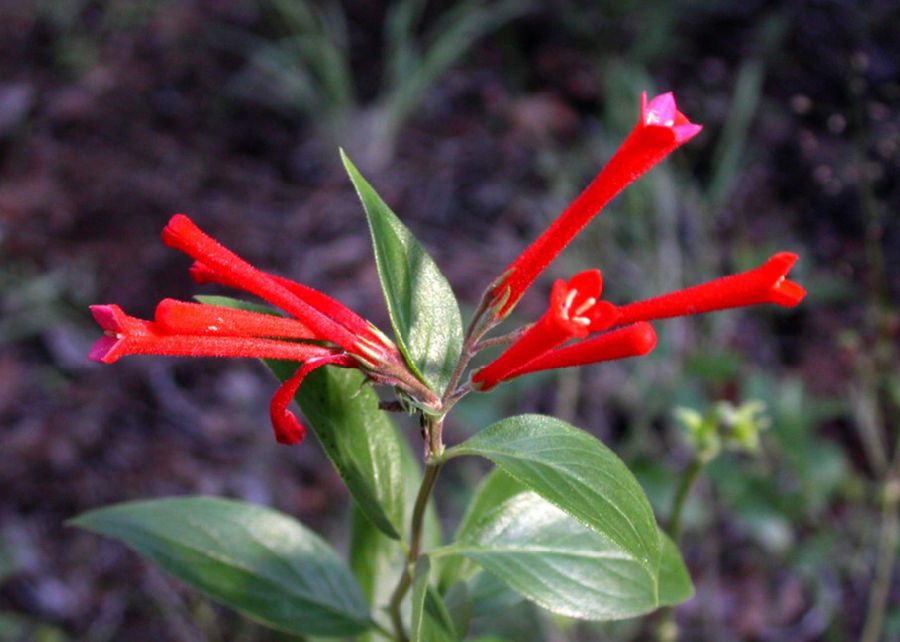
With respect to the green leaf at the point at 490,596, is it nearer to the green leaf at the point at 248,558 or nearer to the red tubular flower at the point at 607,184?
the green leaf at the point at 248,558

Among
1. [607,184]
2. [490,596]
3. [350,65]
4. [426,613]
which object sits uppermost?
[607,184]

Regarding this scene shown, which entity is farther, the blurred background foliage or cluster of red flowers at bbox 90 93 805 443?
the blurred background foliage

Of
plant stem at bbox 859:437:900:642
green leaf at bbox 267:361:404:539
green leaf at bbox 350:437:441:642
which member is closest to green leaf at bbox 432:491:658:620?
green leaf at bbox 267:361:404:539

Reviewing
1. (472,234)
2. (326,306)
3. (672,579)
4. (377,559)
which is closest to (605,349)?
(326,306)

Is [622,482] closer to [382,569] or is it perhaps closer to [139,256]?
[382,569]

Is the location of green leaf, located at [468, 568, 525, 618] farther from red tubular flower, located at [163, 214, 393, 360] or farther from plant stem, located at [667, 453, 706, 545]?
red tubular flower, located at [163, 214, 393, 360]

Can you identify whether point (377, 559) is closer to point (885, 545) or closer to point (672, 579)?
point (672, 579)

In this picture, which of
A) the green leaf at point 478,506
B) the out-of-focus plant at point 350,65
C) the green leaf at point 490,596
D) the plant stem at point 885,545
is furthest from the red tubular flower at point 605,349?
the out-of-focus plant at point 350,65
